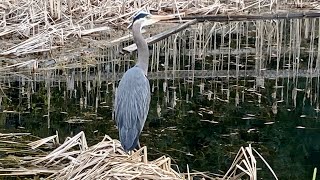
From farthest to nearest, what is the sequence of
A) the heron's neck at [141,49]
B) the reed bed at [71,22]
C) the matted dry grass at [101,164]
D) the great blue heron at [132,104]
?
the reed bed at [71,22], the heron's neck at [141,49], the great blue heron at [132,104], the matted dry grass at [101,164]

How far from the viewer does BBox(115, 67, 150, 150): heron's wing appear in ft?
17.0

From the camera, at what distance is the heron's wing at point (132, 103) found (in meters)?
5.17

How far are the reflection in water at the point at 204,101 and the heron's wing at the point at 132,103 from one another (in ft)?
3.72

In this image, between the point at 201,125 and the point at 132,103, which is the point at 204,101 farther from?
the point at 132,103

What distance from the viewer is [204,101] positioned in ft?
27.6

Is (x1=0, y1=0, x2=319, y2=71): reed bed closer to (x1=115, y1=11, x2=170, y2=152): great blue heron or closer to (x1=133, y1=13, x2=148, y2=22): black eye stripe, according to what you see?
(x1=133, y1=13, x2=148, y2=22): black eye stripe

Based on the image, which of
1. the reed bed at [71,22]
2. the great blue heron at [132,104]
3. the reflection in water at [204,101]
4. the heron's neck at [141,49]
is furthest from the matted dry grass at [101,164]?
the reed bed at [71,22]

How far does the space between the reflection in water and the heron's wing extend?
1133mm

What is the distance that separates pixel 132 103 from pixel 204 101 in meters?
3.27

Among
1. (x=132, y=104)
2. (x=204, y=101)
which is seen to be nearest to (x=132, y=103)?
(x=132, y=104)

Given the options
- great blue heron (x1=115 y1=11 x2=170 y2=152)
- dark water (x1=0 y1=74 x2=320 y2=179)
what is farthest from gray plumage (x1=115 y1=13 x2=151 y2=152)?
dark water (x1=0 y1=74 x2=320 y2=179)

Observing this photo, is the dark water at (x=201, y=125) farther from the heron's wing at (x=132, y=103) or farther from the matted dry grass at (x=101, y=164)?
the matted dry grass at (x=101, y=164)

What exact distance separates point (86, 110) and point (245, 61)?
3723 mm

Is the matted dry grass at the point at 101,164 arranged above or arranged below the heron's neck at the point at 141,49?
below
